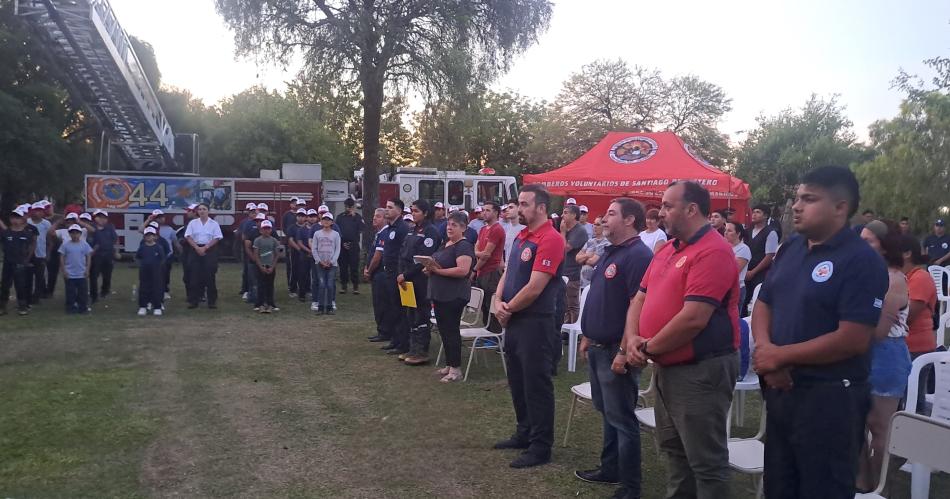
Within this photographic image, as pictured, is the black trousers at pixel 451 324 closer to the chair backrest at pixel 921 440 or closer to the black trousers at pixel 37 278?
the chair backrest at pixel 921 440

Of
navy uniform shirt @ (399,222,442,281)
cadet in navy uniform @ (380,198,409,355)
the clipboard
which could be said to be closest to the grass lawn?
cadet in navy uniform @ (380,198,409,355)

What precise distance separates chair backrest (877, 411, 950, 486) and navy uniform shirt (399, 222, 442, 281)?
5.51 meters

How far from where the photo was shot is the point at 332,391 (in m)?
7.21

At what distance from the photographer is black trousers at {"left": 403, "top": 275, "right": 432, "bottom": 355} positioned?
26.6 feet

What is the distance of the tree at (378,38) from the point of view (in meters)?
16.9

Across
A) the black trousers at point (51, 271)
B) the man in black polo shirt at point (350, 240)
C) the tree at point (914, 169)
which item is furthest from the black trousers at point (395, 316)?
the tree at point (914, 169)

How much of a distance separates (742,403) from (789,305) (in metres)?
3.47

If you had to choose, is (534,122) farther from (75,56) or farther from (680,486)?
(680,486)

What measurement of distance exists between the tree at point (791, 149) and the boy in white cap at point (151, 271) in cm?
2759

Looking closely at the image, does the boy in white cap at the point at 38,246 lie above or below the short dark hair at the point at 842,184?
below

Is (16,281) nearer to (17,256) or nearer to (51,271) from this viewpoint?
(17,256)

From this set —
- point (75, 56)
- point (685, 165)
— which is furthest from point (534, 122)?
point (75, 56)

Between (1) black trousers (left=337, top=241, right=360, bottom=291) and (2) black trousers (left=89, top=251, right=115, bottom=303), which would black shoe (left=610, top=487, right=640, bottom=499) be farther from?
(2) black trousers (left=89, top=251, right=115, bottom=303)

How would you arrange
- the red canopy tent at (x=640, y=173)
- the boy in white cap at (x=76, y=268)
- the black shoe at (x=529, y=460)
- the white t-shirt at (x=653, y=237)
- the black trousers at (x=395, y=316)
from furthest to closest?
the red canopy tent at (x=640, y=173) → the boy in white cap at (x=76, y=268) → the black trousers at (x=395, y=316) → the white t-shirt at (x=653, y=237) → the black shoe at (x=529, y=460)
